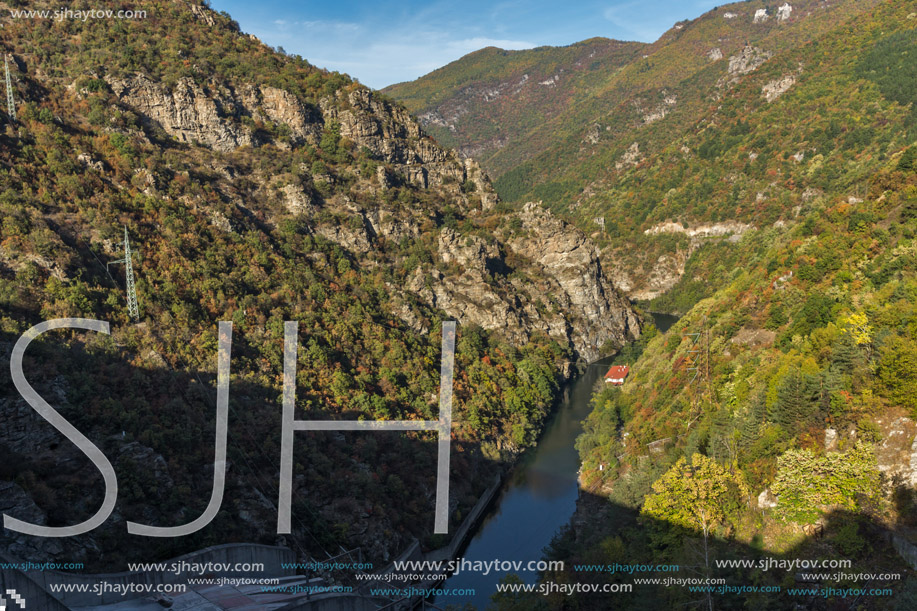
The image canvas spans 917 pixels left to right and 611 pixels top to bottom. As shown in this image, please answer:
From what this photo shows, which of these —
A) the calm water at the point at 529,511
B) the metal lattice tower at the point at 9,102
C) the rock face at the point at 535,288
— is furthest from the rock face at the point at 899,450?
the metal lattice tower at the point at 9,102

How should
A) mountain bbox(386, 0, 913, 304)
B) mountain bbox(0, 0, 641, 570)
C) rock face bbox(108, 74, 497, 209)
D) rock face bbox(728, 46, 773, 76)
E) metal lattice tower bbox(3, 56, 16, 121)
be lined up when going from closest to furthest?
1. mountain bbox(0, 0, 641, 570)
2. metal lattice tower bbox(3, 56, 16, 121)
3. rock face bbox(108, 74, 497, 209)
4. mountain bbox(386, 0, 913, 304)
5. rock face bbox(728, 46, 773, 76)

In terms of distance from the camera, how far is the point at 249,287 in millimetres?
43750

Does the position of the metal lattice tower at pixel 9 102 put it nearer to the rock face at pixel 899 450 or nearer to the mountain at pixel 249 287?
the mountain at pixel 249 287

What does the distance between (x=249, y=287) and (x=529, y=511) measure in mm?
26707

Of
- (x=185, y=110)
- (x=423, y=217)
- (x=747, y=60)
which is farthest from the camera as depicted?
(x=747, y=60)

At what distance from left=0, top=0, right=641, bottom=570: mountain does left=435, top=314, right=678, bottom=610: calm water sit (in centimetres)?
242

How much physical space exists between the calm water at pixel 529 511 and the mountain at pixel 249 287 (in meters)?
2.42

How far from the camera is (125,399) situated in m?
26.5

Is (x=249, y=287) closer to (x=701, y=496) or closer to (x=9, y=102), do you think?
(x=9, y=102)

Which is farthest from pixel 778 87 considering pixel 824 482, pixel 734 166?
pixel 824 482

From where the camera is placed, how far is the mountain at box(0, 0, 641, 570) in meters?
25.0

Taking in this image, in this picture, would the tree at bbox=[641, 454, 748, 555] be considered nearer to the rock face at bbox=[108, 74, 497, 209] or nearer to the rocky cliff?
the rocky cliff

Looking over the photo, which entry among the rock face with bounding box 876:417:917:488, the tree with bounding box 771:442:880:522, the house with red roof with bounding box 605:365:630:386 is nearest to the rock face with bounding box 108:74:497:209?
the house with red roof with bounding box 605:365:630:386

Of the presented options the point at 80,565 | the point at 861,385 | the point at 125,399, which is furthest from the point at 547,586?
the point at 125,399
